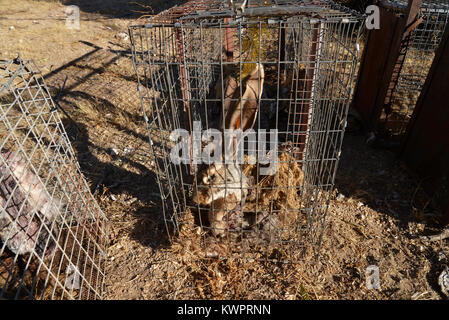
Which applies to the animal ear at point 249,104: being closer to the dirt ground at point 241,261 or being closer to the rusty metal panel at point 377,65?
the dirt ground at point 241,261

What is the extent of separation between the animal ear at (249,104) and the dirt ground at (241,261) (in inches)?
51.3

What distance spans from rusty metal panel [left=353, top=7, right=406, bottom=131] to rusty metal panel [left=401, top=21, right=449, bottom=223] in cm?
55

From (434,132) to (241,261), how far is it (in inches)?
110

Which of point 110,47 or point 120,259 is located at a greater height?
point 110,47

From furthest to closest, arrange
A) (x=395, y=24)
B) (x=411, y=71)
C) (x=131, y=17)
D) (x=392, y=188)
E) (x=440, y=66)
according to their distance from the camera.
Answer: (x=131, y=17)
(x=411, y=71)
(x=395, y=24)
(x=392, y=188)
(x=440, y=66)

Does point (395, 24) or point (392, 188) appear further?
point (395, 24)

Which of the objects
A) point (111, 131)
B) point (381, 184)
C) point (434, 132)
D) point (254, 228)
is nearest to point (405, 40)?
point (434, 132)

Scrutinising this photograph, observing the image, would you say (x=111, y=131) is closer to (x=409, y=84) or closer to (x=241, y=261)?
(x=241, y=261)

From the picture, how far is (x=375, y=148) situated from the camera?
461 centimetres

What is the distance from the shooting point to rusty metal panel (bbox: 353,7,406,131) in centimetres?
412

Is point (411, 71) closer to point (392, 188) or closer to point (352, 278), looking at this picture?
point (392, 188)

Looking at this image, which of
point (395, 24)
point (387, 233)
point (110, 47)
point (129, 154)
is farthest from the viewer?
point (110, 47)

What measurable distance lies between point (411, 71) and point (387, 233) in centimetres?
413

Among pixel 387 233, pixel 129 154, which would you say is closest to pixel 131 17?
pixel 129 154
